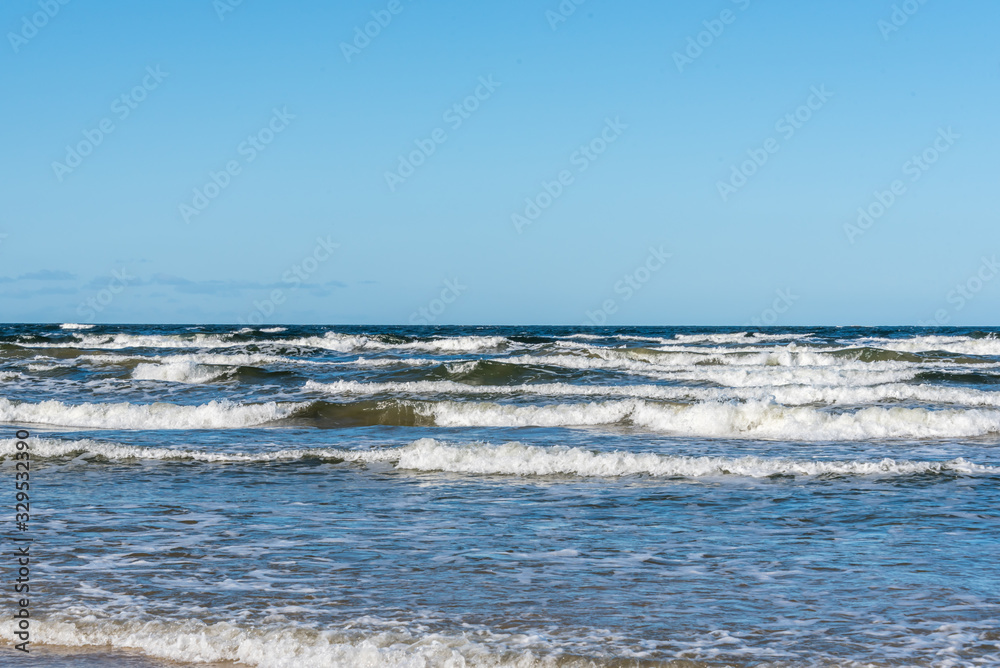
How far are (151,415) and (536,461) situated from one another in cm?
948

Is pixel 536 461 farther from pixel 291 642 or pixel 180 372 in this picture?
pixel 180 372

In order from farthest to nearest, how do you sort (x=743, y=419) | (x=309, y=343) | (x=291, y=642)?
(x=309, y=343), (x=743, y=419), (x=291, y=642)

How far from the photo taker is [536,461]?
11344 millimetres

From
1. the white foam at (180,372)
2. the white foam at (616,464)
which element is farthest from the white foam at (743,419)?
the white foam at (180,372)

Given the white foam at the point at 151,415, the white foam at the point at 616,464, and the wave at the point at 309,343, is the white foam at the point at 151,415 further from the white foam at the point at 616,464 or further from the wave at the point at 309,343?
the wave at the point at 309,343

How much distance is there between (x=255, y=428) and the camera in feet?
54.2

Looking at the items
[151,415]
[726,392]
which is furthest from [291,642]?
[726,392]

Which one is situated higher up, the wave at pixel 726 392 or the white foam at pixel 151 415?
the wave at pixel 726 392

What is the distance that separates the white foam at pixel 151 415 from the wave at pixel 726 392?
446cm

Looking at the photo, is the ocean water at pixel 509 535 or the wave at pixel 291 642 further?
the ocean water at pixel 509 535

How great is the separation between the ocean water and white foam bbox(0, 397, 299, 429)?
0.07 metres

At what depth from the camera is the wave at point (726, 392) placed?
19.7m

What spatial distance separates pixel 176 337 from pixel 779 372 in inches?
1514

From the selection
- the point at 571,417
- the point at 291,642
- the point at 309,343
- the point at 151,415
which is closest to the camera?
the point at 291,642
